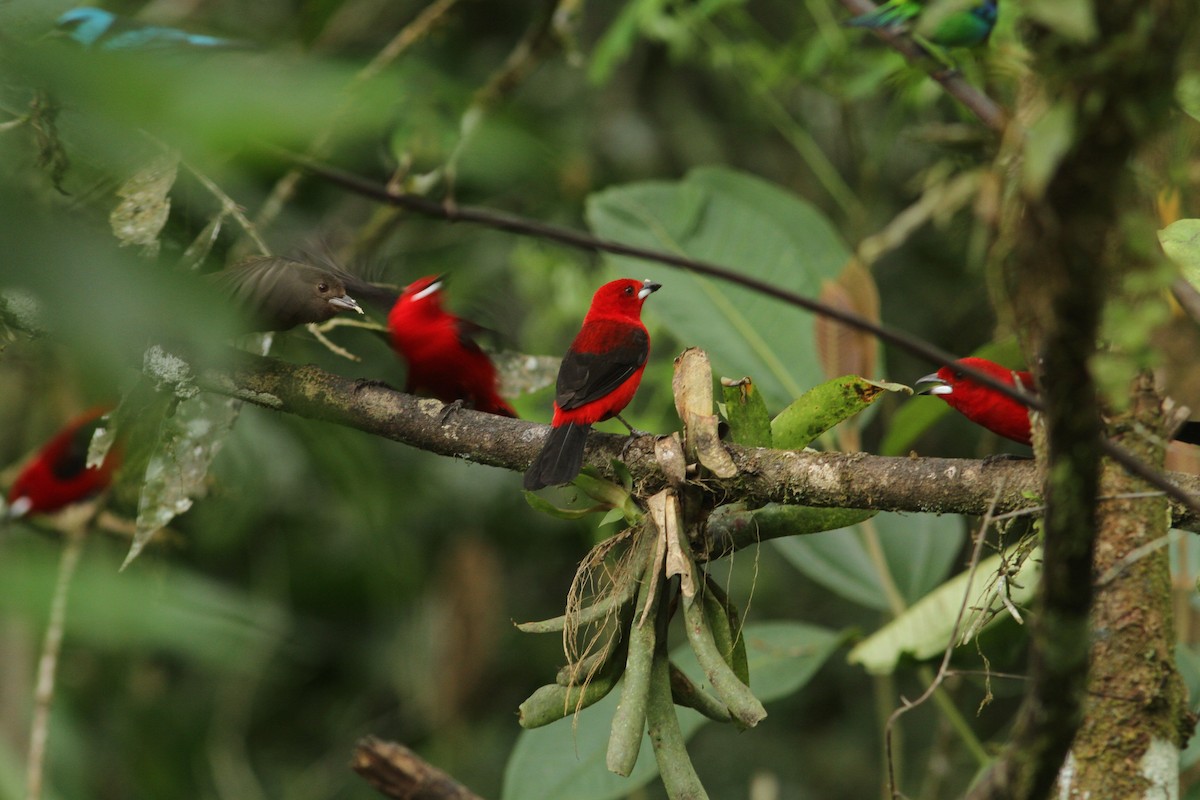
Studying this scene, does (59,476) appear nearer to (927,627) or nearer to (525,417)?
(525,417)

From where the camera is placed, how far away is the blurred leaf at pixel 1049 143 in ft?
2.84

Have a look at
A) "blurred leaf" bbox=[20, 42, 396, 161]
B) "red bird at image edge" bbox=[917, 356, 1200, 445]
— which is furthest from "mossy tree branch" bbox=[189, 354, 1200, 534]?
"blurred leaf" bbox=[20, 42, 396, 161]

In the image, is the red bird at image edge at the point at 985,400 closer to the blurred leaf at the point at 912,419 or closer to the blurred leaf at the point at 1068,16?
the blurred leaf at the point at 912,419

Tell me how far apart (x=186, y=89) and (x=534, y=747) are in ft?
→ 9.34

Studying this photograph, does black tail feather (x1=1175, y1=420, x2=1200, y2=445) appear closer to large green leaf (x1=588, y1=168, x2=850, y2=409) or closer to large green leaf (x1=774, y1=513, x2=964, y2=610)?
large green leaf (x1=774, y1=513, x2=964, y2=610)

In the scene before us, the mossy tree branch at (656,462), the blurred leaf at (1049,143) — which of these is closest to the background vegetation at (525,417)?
the mossy tree branch at (656,462)

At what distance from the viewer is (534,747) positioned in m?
3.38

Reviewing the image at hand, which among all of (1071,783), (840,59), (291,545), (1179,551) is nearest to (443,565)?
(291,545)

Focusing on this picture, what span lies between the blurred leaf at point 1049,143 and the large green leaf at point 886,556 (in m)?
2.97

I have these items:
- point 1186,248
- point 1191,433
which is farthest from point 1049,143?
point 1191,433

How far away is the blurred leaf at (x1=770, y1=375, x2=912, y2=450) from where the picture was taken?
224 centimetres

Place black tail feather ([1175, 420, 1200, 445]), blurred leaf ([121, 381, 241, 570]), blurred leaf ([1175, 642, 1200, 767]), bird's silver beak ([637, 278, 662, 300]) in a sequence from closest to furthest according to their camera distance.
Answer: black tail feather ([1175, 420, 1200, 445])
blurred leaf ([121, 381, 241, 570])
blurred leaf ([1175, 642, 1200, 767])
bird's silver beak ([637, 278, 662, 300])

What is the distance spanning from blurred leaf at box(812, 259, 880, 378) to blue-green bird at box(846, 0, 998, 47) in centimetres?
80

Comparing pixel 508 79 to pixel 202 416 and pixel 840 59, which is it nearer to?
pixel 840 59
